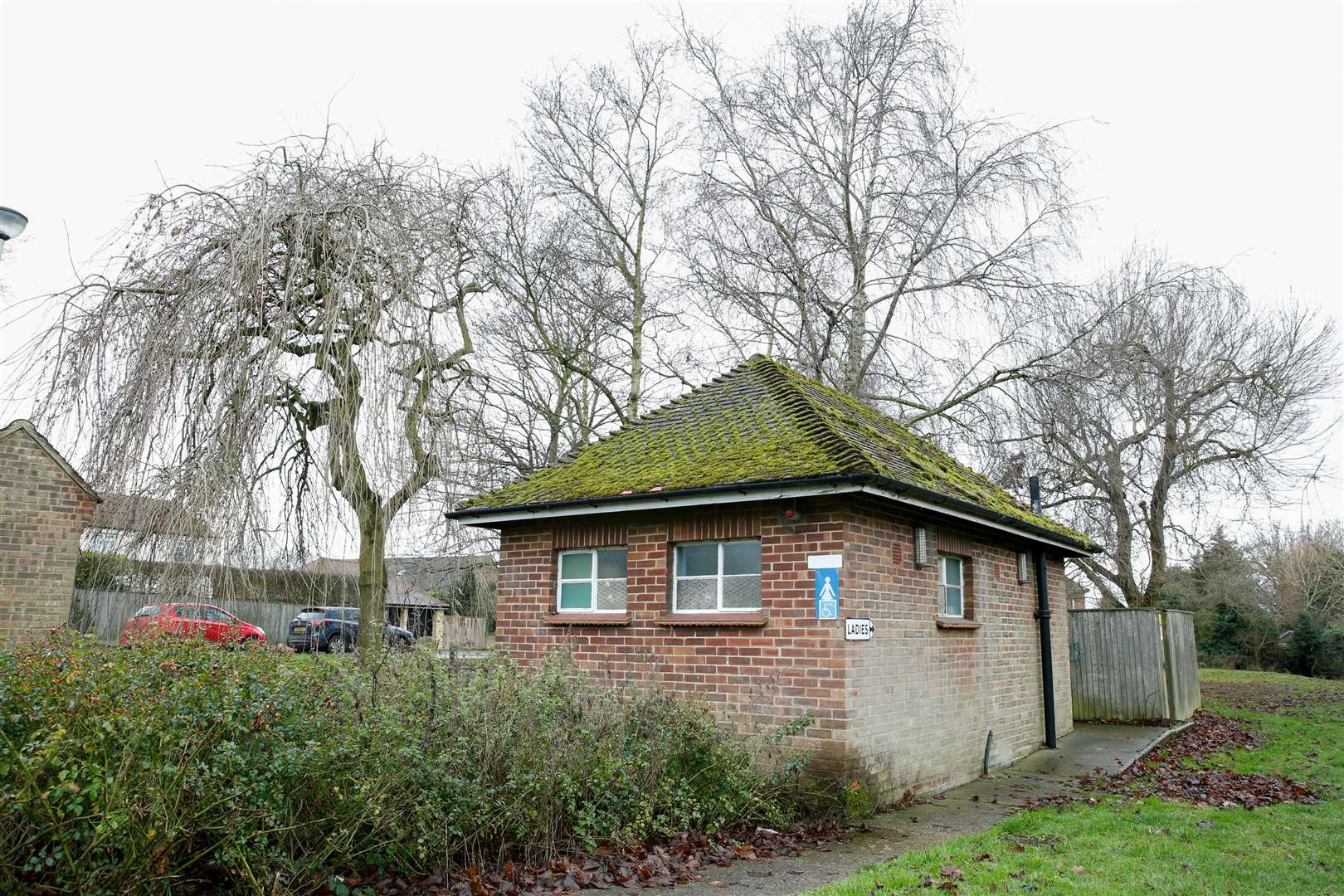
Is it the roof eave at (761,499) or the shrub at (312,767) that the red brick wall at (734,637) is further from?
the shrub at (312,767)

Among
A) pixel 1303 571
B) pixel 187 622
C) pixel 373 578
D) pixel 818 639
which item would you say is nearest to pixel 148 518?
pixel 187 622

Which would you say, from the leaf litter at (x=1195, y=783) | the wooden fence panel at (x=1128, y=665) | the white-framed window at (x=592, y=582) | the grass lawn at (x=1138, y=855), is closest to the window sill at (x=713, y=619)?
the white-framed window at (x=592, y=582)

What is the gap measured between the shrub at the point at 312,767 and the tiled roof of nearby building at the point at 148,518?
774 mm

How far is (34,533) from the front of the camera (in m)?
14.7

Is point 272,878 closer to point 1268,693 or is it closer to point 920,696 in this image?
point 920,696

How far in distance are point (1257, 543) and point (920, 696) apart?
26.7 metres

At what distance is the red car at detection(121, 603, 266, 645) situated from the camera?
6016 millimetres

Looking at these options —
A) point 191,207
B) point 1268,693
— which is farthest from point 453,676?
point 1268,693

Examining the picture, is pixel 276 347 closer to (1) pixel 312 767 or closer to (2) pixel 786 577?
(1) pixel 312 767

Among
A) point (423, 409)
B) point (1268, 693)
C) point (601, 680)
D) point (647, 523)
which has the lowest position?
point (1268, 693)

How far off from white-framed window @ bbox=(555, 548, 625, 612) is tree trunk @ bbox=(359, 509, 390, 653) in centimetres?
234

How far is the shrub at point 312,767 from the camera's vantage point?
4.22 m

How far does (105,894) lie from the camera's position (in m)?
4.17

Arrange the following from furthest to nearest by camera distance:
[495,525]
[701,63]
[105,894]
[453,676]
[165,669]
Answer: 1. [701,63]
2. [495,525]
3. [453,676]
4. [165,669]
5. [105,894]
